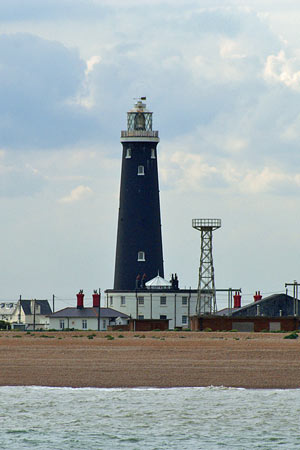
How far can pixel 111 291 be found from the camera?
302ft

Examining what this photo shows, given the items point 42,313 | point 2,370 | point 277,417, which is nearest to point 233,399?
point 277,417

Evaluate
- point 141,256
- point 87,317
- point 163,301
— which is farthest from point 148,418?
point 87,317

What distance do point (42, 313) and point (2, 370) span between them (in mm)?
89961

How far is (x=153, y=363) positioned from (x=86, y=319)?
1898 inches

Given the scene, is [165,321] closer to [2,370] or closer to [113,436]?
[2,370]

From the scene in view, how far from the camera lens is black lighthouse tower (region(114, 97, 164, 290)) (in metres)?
89.0

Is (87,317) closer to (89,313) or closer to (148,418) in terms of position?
(89,313)

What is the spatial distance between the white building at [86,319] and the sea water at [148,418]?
51.5 metres

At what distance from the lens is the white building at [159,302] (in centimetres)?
9056

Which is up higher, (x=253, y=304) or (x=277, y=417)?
(x=253, y=304)

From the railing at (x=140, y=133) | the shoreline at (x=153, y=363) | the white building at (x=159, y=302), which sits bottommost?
the shoreline at (x=153, y=363)

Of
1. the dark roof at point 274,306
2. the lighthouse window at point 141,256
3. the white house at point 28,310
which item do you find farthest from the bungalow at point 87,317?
the white house at point 28,310

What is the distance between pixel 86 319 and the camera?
92812 millimetres

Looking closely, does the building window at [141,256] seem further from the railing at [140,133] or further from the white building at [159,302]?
the railing at [140,133]
